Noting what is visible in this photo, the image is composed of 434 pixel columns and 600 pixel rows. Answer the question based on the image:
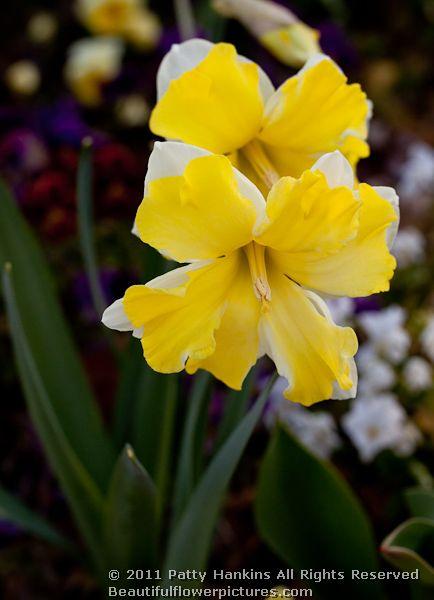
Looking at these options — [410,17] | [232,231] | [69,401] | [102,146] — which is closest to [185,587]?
[69,401]

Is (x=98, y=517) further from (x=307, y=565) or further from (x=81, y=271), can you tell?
(x=81, y=271)

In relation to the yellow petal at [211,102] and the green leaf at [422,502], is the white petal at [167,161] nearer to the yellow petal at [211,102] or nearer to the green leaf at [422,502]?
the yellow petal at [211,102]

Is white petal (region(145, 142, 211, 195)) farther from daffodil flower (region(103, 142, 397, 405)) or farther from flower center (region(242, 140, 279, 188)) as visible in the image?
flower center (region(242, 140, 279, 188))

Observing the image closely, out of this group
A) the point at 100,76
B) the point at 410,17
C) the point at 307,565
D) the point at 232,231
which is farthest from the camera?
the point at 410,17

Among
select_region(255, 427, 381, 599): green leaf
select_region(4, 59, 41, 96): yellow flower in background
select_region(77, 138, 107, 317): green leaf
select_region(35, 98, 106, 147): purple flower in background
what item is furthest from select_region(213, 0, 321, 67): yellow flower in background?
select_region(4, 59, 41, 96): yellow flower in background

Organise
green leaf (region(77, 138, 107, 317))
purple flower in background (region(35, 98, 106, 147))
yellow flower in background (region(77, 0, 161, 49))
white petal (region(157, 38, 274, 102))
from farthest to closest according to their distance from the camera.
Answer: yellow flower in background (region(77, 0, 161, 49)) → purple flower in background (region(35, 98, 106, 147)) → green leaf (region(77, 138, 107, 317)) → white petal (region(157, 38, 274, 102))

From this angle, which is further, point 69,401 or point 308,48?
point 69,401
